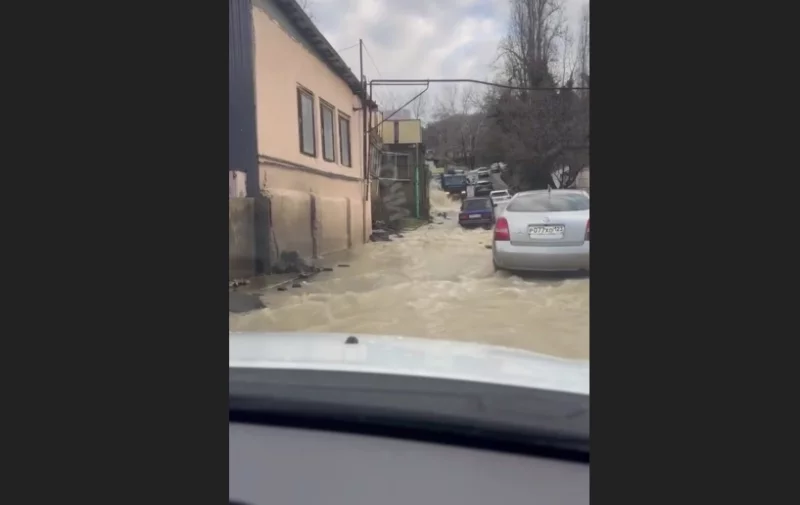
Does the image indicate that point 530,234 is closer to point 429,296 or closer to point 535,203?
point 535,203

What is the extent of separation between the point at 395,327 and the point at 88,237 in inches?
153

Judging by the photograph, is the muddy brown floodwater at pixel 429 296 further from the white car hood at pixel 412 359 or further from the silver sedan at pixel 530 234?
the white car hood at pixel 412 359

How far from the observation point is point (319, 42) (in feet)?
12.6

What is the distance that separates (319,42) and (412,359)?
2.32 m

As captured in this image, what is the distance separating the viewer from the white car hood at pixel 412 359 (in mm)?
1948

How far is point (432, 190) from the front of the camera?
380 centimetres

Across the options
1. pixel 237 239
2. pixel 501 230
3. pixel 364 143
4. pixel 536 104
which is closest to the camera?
pixel 237 239

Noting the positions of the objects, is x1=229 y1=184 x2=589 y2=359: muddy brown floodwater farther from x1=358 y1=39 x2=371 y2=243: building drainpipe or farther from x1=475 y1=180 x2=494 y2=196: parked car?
Answer: x1=358 y1=39 x2=371 y2=243: building drainpipe

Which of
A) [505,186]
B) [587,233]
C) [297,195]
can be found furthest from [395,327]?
[587,233]

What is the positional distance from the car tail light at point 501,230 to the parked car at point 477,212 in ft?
0.18

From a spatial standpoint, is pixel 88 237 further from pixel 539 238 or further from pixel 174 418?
pixel 539 238

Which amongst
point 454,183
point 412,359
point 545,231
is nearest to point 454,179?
point 454,183

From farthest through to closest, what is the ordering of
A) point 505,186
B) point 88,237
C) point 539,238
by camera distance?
point 539,238, point 505,186, point 88,237

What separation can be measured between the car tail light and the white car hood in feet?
5.58
